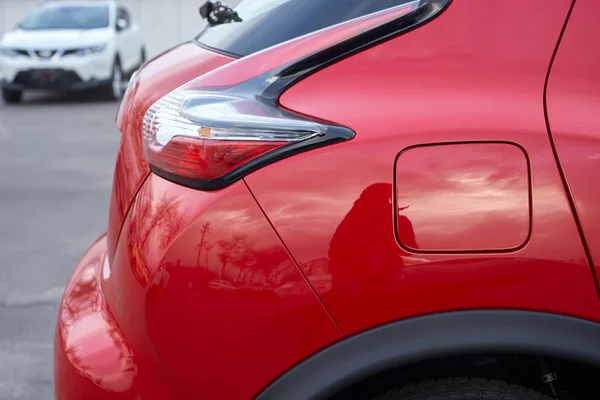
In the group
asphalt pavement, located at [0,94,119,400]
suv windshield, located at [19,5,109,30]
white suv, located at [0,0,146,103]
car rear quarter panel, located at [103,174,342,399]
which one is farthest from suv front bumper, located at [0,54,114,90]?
car rear quarter panel, located at [103,174,342,399]

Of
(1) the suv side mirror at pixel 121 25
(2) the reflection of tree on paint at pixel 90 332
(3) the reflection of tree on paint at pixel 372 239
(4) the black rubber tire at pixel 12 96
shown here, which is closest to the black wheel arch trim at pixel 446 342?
(3) the reflection of tree on paint at pixel 372 239

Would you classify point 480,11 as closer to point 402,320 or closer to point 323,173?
point 323,173

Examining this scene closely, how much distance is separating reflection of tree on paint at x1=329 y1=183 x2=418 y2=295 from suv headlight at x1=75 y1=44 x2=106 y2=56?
11608mm

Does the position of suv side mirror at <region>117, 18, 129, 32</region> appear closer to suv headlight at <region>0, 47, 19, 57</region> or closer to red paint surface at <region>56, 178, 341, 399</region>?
suv headlight at <region>0, 47, 19, 57</region>

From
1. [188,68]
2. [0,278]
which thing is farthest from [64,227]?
[188,68]

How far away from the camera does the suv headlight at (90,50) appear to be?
1251 centimetres

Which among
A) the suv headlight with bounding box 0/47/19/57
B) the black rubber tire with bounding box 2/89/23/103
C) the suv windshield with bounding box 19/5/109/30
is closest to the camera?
the suv headlight with bounding box 0/47/19/57

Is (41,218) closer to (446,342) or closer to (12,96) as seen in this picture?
(446,342)

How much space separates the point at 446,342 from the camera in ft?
5.21

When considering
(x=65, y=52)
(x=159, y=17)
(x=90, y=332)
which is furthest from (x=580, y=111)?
(x=159, y=17)

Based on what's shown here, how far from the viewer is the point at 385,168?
1.55 meters

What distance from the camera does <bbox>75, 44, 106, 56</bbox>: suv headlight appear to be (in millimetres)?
12513

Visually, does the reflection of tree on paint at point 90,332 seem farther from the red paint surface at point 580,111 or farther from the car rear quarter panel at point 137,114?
the red paint surface at point 580,111

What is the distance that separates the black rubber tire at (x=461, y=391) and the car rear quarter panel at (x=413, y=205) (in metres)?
0.19
